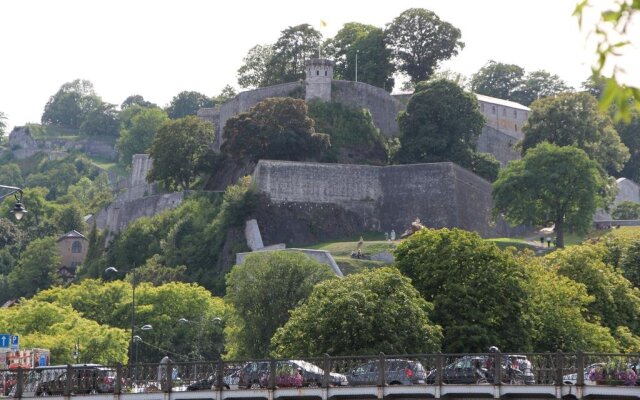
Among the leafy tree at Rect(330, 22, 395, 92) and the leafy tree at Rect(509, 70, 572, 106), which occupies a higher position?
the leafy tree at Rect(509, 70, 572, 106)

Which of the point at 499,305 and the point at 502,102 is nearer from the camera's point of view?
the point at 499,305

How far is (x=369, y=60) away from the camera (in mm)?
134000

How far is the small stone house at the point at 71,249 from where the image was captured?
13912cm

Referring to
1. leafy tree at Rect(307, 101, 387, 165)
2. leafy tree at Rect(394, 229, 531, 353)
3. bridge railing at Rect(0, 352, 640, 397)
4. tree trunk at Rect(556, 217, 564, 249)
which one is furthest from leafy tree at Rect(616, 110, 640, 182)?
bridge railing at Rect(0, 352, 640, 397)

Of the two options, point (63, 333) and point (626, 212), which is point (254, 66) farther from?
point (63, 333)

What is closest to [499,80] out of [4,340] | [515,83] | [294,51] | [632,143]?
[515,83]

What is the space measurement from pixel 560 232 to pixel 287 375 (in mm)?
67923

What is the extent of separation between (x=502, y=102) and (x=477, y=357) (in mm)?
105520

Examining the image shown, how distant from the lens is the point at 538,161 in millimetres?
106438

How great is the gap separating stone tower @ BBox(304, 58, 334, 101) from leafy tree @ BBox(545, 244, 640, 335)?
158 ft

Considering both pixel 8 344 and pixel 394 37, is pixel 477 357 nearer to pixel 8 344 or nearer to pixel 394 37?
pixel 8 344

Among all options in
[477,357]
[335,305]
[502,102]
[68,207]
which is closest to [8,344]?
[335,305]

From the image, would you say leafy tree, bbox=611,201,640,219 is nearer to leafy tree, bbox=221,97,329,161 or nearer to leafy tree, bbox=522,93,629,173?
leafy tree, bbox=522,93,629,173

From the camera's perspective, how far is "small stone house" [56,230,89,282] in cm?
13912
